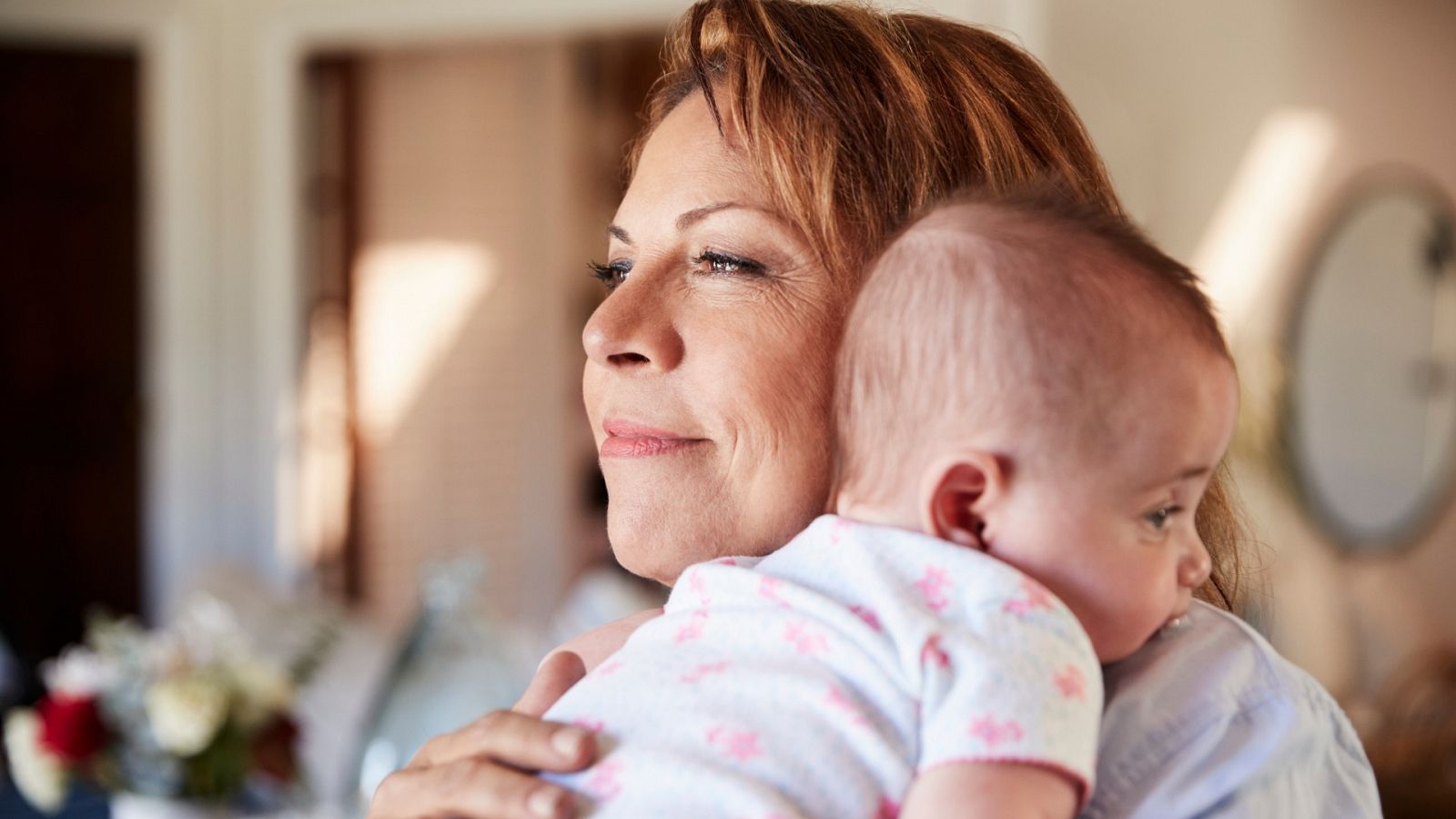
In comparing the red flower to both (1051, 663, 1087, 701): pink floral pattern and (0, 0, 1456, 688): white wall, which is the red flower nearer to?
(1051, 663, 1087, 701): pink floral pattern

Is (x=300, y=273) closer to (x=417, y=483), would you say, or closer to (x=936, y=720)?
(x=417, y=483)

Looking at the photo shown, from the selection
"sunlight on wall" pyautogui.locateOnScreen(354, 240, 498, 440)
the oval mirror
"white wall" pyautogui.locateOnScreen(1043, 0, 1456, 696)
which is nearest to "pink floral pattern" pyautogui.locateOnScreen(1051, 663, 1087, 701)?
"white wall" pyautogui.locateOnScreen(1043, 0, 1456, 696)

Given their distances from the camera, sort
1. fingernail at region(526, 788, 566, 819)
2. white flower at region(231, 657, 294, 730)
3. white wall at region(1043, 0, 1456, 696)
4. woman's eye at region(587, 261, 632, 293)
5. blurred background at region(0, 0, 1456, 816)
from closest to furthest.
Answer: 1. fingernail at region(526, 788, 566, 819)
2. woman's eye at region(587, 261, 632, 293)
3. white flower at region(231, 657, 294, 730)
4. white wall at region(1043, 0, 1456, 696)
5. blurred background at region(0, 0, 1456, 816)

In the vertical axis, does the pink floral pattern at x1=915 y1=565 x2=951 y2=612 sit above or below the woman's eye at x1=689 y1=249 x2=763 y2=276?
below

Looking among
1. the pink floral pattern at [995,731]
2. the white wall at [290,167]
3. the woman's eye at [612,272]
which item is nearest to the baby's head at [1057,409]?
the pink floral pattern at [995,731]

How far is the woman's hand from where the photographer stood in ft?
2.52

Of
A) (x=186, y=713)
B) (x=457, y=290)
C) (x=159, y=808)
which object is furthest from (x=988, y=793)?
(x=457, y=290)

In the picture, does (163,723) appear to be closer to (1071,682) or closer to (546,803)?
(546,803)

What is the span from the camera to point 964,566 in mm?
731

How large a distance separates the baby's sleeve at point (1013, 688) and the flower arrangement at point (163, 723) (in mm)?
1983

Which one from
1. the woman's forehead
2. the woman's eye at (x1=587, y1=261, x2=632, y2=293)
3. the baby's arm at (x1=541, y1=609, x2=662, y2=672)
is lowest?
the baby's arm at (x1=541, y1=609, x2=662, y2=672)

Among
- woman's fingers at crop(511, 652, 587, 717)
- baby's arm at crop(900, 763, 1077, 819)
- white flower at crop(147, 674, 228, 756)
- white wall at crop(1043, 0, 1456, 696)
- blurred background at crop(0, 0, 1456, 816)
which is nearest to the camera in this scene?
baby's arm at crop(900, 763, 1077, 819)

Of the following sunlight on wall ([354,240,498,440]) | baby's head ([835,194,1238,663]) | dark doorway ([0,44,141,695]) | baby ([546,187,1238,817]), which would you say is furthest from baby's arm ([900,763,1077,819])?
sunlight on wall ([354,240,498,440])

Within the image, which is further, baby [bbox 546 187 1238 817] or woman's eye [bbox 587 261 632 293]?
woman's eye [bbox 587 261 632 293]
